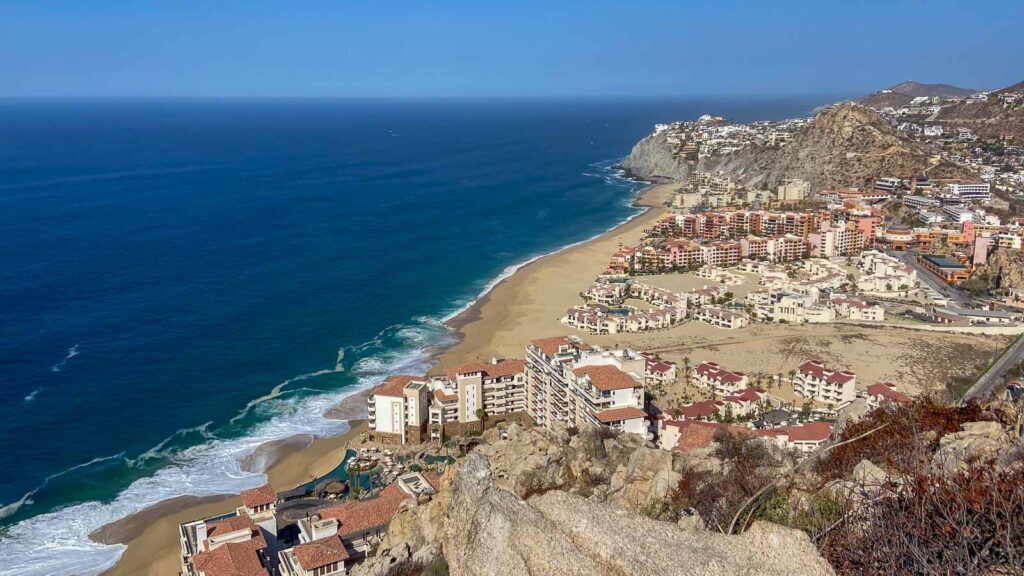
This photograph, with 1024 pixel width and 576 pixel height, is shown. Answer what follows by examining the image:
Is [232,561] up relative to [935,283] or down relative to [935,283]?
down

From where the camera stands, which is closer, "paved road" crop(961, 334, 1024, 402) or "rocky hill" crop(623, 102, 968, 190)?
"paved road" crop(961, 334, 1024, 402)

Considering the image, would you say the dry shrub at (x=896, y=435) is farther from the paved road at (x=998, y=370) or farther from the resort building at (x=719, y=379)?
the resort building at (x=719, y=379)

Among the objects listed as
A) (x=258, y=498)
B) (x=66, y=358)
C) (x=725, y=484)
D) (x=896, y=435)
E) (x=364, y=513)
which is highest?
(x=896, y=435)

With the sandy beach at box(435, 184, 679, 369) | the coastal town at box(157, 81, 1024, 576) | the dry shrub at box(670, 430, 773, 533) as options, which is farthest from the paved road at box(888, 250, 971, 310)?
the dry shrub at box(670, 430, 773, 533)

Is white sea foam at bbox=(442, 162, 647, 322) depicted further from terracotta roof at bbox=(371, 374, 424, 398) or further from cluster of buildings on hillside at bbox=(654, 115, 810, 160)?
cluster of buildings on hillside at bbox=(654, 115, 810, 160)

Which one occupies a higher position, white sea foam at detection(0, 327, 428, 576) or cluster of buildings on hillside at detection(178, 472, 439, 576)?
cluster of buildings on hillside at detection(178, 472, 439, 576)

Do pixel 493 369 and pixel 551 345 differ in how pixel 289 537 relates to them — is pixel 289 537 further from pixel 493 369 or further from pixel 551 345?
pixel 551 345


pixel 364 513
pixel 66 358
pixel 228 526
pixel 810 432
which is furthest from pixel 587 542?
pixel 66 358
